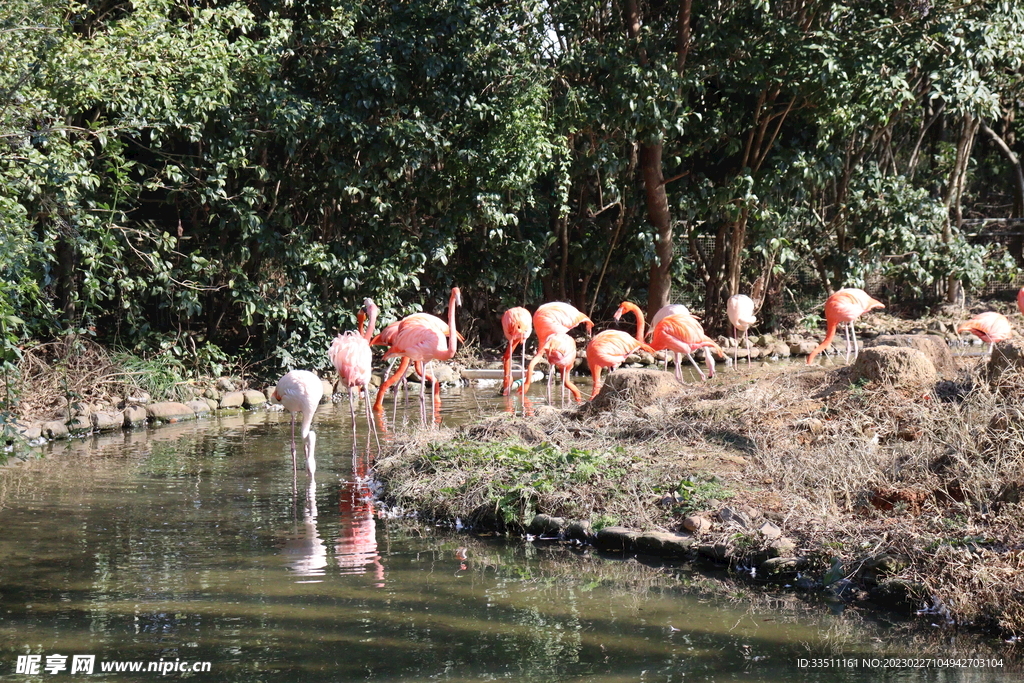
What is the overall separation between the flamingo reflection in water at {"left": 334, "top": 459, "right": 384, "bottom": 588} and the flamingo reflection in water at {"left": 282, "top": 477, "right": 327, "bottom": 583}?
0.33ft

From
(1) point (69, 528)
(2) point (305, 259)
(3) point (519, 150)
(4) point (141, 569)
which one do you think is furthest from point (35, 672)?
(3) point (519, 150)

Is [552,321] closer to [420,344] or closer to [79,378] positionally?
[420,344]

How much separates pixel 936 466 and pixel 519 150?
8.21 meters

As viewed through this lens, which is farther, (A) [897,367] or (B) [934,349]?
(B) [934,349]

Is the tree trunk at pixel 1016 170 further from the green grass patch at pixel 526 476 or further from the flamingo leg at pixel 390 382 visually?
the green grass patch at pixel 526 476

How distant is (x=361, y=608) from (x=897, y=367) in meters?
4.12

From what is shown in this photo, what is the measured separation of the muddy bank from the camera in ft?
15.0

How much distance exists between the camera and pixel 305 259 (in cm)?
1207

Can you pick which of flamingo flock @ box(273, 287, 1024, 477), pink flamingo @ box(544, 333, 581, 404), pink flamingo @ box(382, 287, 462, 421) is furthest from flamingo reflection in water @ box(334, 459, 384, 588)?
pink flamingo @ box(544, 333, 581, 404)

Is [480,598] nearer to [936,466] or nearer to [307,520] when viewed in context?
[307,520]

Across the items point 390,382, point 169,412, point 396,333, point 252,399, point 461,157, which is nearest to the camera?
point 396,333

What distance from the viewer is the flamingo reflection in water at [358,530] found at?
5305 mm

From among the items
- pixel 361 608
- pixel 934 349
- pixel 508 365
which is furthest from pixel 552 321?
pixel 361 608

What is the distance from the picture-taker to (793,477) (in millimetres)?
5656
